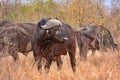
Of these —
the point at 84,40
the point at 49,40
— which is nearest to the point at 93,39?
the point at 84,40

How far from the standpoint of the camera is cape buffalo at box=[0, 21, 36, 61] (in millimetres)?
10406

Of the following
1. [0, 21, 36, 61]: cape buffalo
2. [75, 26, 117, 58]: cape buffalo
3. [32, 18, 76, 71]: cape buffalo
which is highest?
[32, 18, 76, 71]: cape buffalo

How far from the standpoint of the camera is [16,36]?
37.4ft

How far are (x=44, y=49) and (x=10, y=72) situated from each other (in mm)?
1436

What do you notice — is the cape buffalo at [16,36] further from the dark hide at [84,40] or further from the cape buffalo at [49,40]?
the dark hide at [84,40]

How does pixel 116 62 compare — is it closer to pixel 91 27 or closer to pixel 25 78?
pixel 25 78

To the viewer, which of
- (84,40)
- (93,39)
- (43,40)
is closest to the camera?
(43,40)

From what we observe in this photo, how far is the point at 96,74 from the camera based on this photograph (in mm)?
6965

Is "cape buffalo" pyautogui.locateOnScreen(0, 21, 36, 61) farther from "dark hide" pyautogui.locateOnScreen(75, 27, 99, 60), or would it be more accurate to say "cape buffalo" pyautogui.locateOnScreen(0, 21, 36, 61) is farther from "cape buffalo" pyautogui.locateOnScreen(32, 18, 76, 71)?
"dark hide" pyautogui.locateOnScreen(75, 27, 99, 60)

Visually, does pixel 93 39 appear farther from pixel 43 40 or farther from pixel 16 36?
pixel 43 40

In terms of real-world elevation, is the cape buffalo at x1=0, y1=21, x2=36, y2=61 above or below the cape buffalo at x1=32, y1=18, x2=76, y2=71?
below

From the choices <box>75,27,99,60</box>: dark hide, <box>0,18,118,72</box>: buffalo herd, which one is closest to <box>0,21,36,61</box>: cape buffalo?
<box>0,18,118,72</box>: buffalo herd

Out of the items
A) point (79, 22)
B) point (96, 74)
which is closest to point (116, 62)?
point (96, 74)

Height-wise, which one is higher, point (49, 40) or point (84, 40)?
point (49, 40)
